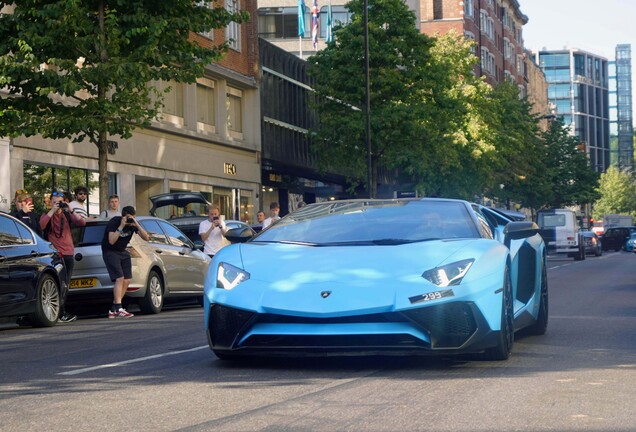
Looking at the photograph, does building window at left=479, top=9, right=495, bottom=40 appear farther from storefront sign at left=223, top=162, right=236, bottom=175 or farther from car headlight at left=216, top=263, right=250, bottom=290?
car headlight at left=216, top=263, right=250, bottom=290

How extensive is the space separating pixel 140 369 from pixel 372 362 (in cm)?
174

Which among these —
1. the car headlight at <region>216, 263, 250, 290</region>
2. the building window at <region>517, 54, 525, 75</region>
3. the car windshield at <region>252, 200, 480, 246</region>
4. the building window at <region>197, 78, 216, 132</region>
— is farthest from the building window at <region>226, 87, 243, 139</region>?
the building window at <region>517, 54, 525, 75</region>

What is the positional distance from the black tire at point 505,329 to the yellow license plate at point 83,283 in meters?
10.1

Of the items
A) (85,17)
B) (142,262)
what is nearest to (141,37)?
(85,17)

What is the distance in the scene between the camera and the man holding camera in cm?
1820

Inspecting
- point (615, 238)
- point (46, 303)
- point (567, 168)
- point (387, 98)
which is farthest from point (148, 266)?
point (567, 168)

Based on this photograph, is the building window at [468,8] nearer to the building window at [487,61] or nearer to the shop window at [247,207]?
the building window at [487,61]

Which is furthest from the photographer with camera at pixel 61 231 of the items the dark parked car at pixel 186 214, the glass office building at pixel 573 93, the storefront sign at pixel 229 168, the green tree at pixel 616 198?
the glass office building at pixel 573 93

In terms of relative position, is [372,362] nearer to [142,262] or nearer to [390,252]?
[390,252]

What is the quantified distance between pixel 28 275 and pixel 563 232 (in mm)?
46001

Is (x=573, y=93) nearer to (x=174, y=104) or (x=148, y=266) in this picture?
(x=174, y=104)

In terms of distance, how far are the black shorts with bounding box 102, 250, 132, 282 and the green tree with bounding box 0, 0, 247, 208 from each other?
6.27m

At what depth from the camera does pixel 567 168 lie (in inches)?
3656

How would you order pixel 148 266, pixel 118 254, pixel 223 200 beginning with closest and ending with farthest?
pixel 118 254 < pixel 148 266 < pixel 223 200
